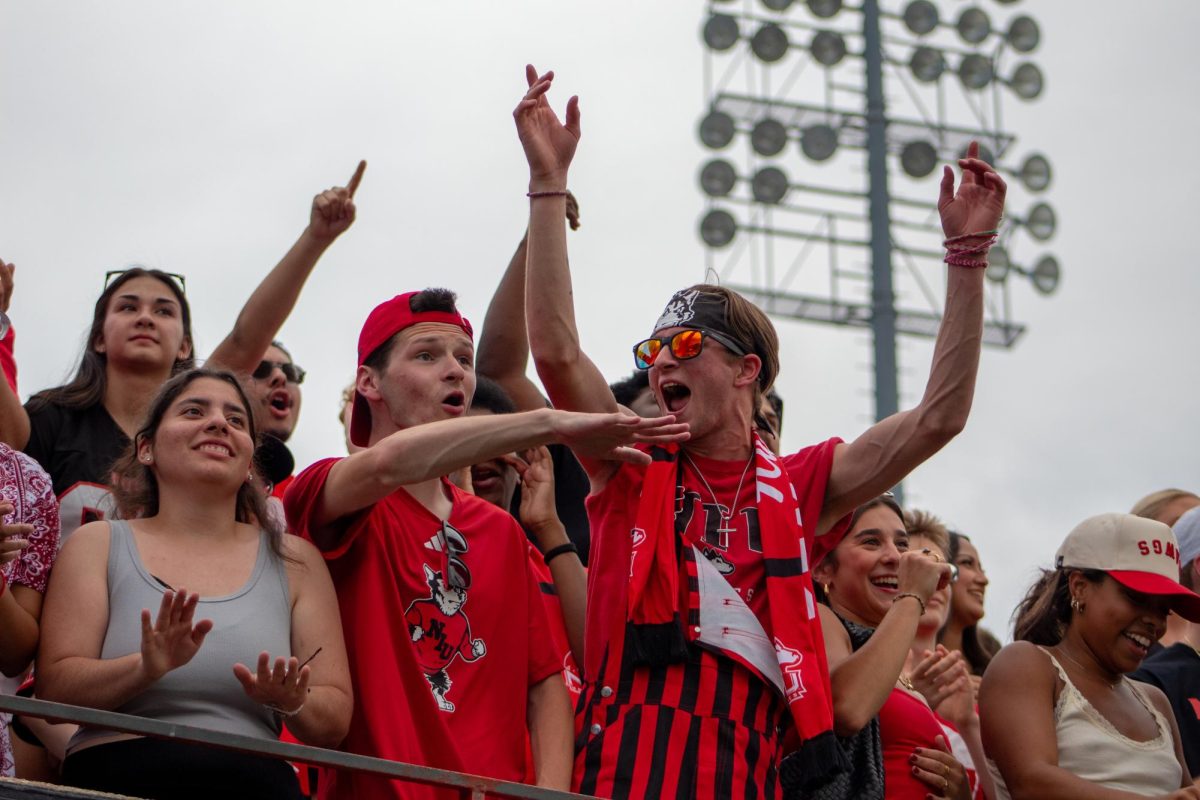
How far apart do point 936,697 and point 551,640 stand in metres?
1.28

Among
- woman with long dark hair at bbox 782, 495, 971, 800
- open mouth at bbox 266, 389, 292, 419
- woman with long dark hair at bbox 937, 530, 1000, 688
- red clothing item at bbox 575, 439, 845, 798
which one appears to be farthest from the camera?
woman with long dark hair at bbox 937, 530, 1000, 688

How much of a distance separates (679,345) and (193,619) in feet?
4.76

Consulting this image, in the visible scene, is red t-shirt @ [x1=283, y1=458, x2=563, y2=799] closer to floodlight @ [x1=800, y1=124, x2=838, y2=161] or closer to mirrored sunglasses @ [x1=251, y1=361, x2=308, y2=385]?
mirrored sunglasses @ [x1=251, y1=361, x2=308, y2=385]

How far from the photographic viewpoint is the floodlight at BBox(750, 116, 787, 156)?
16.7 metres

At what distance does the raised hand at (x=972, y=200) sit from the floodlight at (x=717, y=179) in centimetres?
1236

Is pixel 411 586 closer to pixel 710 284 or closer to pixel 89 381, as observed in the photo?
pixel 710 284

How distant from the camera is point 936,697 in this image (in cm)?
523

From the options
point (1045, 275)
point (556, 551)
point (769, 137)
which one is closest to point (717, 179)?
point (769, 137)

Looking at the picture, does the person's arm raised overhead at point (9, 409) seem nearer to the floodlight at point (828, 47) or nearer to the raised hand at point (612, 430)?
the raised hand at point (612, 430)

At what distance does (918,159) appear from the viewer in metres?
16.3

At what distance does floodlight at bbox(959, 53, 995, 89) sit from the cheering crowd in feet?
41.0

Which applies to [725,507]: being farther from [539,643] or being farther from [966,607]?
[966,607]

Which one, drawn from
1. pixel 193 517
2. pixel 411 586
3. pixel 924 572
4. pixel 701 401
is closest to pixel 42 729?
pixel 193 517

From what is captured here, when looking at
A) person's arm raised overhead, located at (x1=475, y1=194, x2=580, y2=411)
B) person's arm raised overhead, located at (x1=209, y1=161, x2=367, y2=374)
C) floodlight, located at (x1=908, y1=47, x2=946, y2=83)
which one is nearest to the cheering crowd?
person's arm raised overhead, located at (x1=209, y1=161, x2=367, y2=374)
